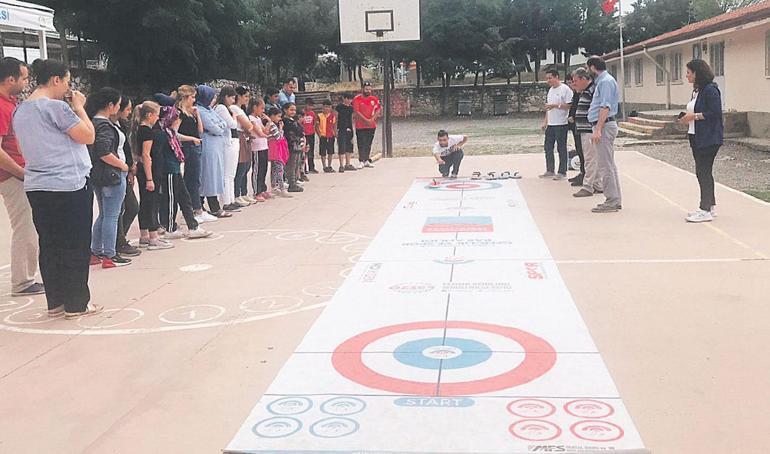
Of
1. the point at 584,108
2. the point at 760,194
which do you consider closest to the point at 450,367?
the point at 584,108

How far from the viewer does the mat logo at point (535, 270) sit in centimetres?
581

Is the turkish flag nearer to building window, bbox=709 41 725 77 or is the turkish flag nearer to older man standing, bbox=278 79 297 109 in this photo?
building window, bbox=709 41 725 77

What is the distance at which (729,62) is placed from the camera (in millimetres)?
21156

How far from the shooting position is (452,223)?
27.1ft

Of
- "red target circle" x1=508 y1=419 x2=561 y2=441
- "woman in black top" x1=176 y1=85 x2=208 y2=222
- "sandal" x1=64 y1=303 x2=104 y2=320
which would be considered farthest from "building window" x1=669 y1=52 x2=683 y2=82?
"red target circle" x1=508 y1=419 x2=561 y2=441

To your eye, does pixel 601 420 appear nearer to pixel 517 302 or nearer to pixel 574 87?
pixel 517 302

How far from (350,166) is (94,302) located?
360 inches

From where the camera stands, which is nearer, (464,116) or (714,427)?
(714,427)

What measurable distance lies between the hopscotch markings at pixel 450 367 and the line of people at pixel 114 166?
74.3 inches

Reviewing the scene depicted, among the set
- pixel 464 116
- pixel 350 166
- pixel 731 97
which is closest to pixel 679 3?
pixel 464 116

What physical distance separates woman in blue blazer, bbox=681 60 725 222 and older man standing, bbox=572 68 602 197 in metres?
1.97

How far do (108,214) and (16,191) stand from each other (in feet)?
2.91

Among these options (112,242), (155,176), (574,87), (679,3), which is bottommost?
(112,242)

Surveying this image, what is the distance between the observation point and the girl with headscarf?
300 inches
